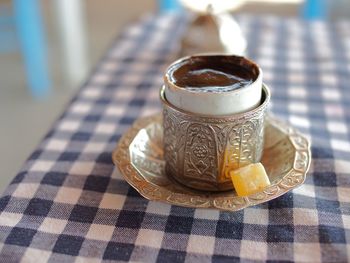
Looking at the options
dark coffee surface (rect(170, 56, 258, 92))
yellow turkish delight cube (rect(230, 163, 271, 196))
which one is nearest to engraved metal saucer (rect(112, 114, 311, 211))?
yellow turkish delight cube (rect(230, 163, 271, 196))

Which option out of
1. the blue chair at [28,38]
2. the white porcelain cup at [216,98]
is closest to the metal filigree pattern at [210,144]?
the white porcelain cup at [216,98]

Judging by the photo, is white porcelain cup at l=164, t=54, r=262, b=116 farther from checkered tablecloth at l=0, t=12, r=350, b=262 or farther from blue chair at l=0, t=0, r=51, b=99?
blue chair at l=0, t=0, r=51, b=99

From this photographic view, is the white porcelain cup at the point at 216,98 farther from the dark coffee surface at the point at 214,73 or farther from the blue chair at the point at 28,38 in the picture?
the blue chair at the point at 28,38

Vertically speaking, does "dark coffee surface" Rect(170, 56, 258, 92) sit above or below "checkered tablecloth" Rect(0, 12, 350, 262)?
above

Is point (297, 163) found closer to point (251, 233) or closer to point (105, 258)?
point (251, 233)

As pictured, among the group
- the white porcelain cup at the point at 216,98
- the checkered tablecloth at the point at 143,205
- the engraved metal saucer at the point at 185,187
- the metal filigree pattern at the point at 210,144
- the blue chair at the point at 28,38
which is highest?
the white porcelain cup at the point at 216,98

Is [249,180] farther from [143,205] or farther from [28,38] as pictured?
[28,38]

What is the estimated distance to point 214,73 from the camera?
0.62 m

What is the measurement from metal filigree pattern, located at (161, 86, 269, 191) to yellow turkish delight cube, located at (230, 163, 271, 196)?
0.05ft

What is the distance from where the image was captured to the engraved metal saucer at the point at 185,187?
57 cm

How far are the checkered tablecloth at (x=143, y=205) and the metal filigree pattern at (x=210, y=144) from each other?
4cm

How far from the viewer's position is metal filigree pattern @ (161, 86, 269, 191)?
574mm

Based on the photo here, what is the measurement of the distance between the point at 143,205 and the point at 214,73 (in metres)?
0.20

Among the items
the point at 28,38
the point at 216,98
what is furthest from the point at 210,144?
the point at 28,38
